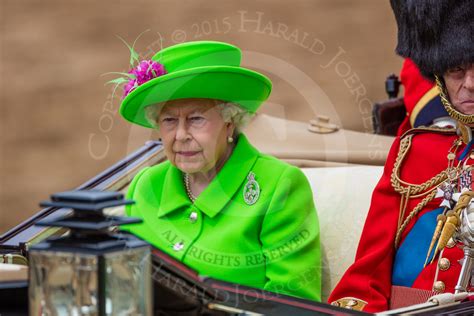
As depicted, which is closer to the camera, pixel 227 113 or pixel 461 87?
pixel 461 87

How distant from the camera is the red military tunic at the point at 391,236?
2.81 m

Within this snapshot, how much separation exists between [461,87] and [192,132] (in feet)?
2.27

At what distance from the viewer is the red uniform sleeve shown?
2.85m

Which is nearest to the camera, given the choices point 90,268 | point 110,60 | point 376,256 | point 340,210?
point 90,268

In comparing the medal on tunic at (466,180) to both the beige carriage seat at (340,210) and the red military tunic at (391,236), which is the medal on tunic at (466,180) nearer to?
the red military tunic at (391,236)

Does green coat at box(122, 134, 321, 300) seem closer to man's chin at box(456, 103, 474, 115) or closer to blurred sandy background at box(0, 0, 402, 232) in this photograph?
man's chin at box(456, 103, 474, 115)

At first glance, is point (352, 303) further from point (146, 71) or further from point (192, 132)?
point (146, 71)

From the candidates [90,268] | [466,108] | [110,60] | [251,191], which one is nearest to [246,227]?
[251,191]

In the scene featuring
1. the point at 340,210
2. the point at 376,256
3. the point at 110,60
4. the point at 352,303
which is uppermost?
the point at 110,60

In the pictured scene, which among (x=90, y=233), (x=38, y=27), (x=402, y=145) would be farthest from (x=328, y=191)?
(x=38, y=27)

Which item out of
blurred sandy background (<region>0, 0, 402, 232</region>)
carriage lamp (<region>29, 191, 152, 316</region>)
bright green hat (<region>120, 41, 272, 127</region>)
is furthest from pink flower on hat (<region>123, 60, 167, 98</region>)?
blurred sandy background (<region>0, 0, 402, 232</region>)

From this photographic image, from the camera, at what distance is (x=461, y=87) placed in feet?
9.04

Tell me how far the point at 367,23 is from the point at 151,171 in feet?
18.1

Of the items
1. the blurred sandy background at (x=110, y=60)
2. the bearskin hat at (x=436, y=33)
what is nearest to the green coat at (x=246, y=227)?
the bearskin hat at (x=436, y=33)
